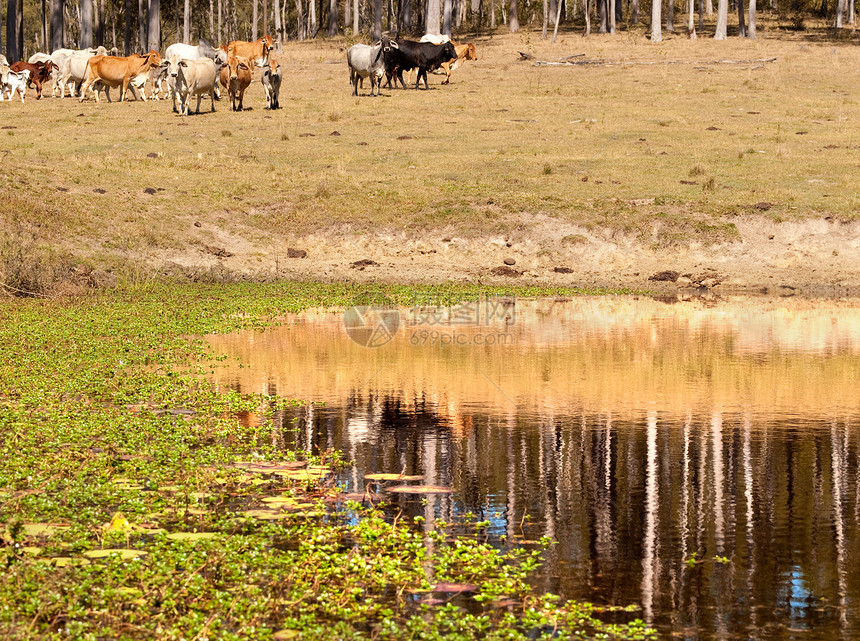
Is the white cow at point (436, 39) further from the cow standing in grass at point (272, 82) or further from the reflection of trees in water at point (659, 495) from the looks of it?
the reflection of trees in water at point (659, 495)

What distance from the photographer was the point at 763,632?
6.84 meters

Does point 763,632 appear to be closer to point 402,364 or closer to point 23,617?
point 23,617

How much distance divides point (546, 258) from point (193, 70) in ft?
60.2

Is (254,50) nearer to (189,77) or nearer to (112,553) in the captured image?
(189,77)

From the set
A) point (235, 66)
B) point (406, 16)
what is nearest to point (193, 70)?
point (235, 66)

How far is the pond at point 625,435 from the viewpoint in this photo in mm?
7809

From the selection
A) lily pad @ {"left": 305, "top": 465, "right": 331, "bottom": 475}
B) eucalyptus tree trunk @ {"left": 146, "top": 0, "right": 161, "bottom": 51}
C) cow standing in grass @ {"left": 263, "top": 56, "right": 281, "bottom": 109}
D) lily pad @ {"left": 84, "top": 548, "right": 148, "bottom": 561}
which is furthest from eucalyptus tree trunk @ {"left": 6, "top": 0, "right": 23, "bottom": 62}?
lily pad @ {"left": 84, "top": 548, "right": 148, "bottom": 561}

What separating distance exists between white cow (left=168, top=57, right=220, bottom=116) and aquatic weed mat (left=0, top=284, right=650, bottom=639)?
2711 cm

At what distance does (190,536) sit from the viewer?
8.32 metres

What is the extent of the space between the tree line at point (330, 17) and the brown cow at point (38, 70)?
9473 mm

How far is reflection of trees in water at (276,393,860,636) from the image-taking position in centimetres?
754

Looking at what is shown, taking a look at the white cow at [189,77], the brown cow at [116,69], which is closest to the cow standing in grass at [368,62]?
the white cow at [189,77]

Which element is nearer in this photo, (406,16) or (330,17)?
(330,17)

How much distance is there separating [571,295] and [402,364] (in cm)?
833
